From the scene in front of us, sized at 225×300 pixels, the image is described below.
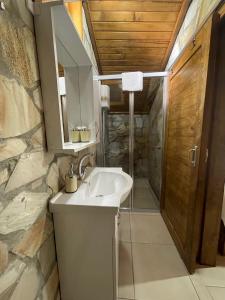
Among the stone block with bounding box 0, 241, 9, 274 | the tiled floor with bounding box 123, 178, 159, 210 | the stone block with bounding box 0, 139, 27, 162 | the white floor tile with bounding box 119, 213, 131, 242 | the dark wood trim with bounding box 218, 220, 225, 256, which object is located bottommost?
the white floor tile with bounding box 119, 213, 131, 242

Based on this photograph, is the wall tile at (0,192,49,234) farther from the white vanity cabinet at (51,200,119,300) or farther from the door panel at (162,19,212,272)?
the door panel at (162,19,212,272)

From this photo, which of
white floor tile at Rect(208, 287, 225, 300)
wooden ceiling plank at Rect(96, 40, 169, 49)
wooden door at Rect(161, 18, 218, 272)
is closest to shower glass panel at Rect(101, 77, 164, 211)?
wooden ceiling plank at Rect(96, 40, 169, 49)

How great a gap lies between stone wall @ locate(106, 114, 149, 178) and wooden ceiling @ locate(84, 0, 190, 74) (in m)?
1.03

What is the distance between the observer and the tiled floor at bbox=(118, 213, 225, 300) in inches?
45.2

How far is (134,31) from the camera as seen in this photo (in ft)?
5.66

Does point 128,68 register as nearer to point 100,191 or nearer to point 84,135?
point 84,135

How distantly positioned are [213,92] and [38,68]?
3.71ft

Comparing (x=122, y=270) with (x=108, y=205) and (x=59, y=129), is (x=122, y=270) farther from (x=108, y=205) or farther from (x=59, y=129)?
(x=59, y=129)

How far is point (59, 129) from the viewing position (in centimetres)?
80

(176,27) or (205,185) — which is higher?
(176,27)

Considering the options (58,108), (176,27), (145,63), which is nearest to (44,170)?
(58,108)

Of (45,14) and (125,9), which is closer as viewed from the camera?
(45,14)

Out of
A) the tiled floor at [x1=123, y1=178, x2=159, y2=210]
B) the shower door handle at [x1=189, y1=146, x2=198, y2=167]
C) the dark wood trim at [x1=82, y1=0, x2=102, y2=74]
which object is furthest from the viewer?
the tiled floor at [x1=123, y1=178, x2=159, y2=210]

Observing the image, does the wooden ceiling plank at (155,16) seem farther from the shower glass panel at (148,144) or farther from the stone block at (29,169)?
the stone block at (29,169)
